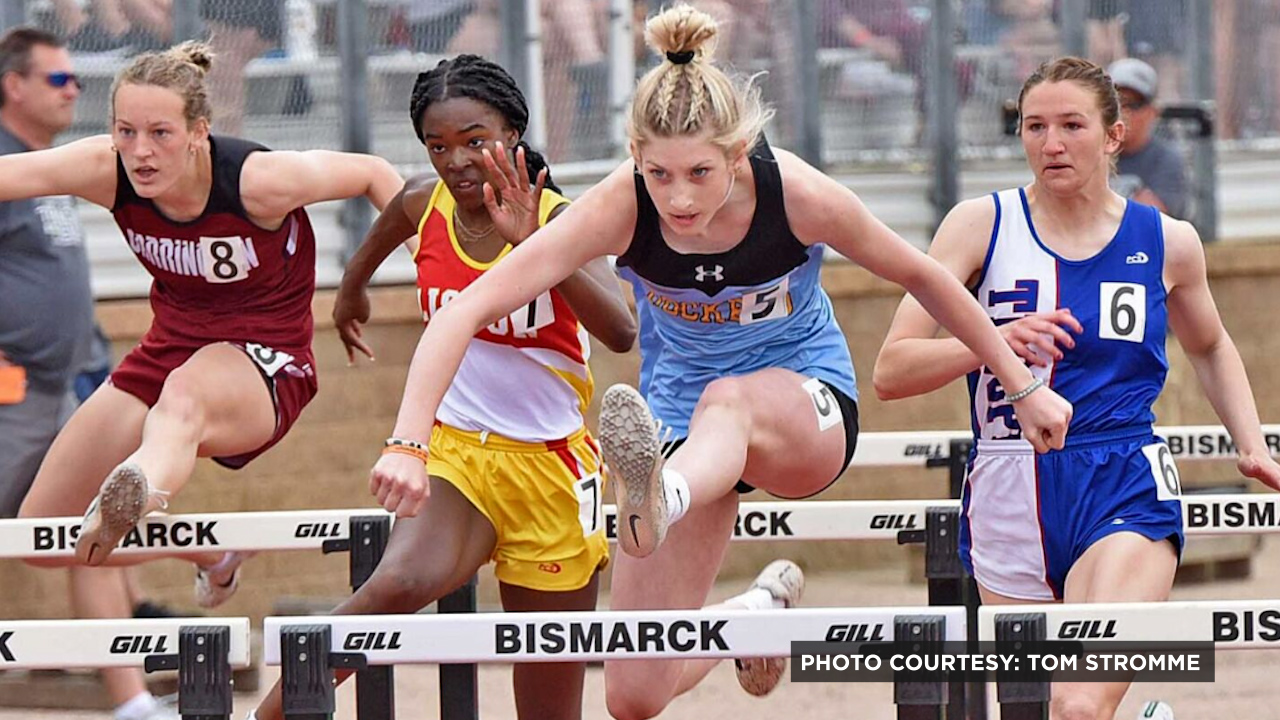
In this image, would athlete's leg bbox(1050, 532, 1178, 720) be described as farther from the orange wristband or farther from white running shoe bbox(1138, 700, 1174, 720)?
the orange wristband

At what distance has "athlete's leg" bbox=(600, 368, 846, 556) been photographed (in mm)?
4188

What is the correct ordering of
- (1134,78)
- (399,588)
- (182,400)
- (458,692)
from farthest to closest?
(1134,78) < (182,400) < (458,692) < (399,588)

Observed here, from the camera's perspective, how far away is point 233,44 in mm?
8625

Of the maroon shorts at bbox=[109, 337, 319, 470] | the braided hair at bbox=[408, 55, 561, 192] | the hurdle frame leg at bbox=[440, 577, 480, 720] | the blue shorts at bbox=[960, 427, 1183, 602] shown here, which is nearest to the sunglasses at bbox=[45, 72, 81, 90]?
the maroon shorts at bbox=[109, 337, 319, 470]

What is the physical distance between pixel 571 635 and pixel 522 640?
10 cm

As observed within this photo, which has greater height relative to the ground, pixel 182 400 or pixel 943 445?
pixel 182 400

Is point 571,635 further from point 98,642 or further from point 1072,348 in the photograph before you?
point 1072,348

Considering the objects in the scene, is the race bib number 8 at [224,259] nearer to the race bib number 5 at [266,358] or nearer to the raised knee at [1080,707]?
the race bib number 5 at [266,358]

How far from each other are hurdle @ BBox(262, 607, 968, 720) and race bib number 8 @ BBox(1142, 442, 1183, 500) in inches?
31.8

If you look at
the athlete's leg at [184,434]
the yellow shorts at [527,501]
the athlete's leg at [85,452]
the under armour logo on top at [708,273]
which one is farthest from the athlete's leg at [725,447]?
the athlete's leg at [85,452]

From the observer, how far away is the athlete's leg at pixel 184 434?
201 inches

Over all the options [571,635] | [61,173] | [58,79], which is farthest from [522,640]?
[58,79]

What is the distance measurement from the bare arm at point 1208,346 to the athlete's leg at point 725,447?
872mm

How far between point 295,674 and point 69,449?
1.88m
